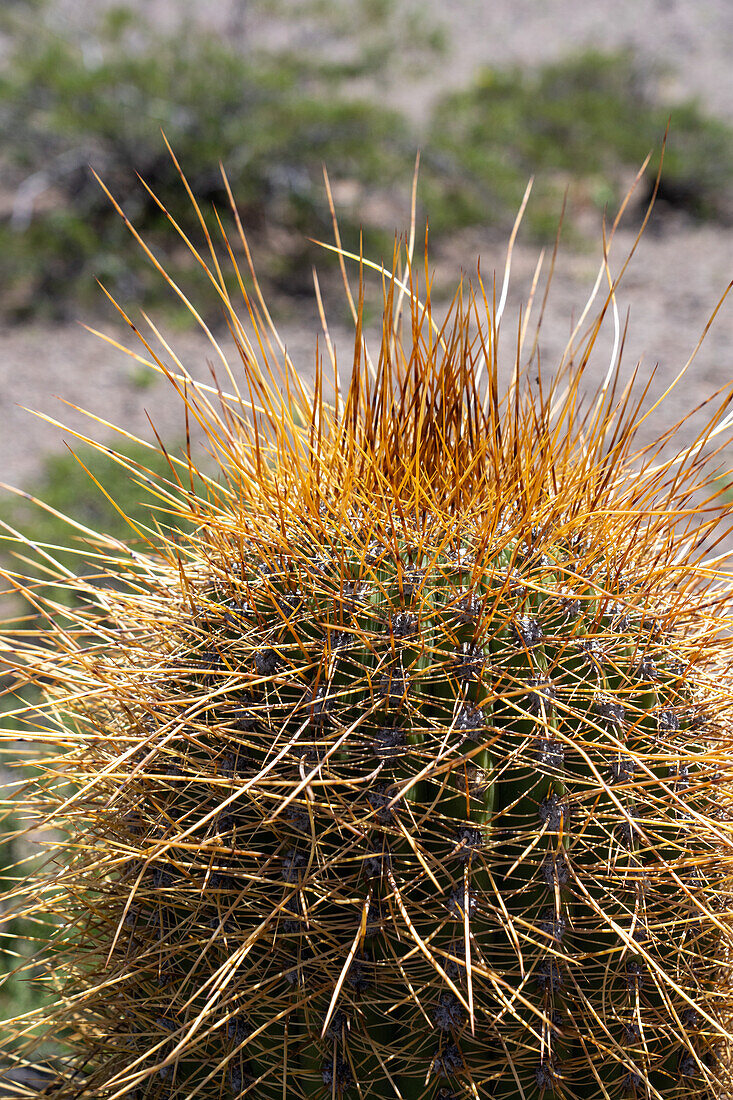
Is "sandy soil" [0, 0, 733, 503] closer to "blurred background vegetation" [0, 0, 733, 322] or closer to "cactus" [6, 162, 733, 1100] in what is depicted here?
"blurred background vegetation" [0, 0, 733, 322]

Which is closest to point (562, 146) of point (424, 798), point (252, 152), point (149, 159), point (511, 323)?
point (252, 152)

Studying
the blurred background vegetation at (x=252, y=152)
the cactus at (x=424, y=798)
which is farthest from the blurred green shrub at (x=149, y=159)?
the cactus at (x=424, y=798)

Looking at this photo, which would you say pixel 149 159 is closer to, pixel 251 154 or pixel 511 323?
pixel 251 154

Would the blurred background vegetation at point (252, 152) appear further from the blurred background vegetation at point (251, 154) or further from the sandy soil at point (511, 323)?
the sandy soil at point (511, 323)

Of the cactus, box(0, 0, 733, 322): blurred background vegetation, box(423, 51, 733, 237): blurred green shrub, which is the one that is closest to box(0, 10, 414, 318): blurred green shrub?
box(0, 0, 733, 322): blurred background vegetation

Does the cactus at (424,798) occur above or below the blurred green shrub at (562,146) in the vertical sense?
below

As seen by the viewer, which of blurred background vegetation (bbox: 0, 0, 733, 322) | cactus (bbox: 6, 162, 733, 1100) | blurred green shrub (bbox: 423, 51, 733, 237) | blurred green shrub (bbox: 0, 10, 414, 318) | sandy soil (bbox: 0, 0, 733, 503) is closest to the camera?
cactus (bbox: 6, 162, 733, 1100)
